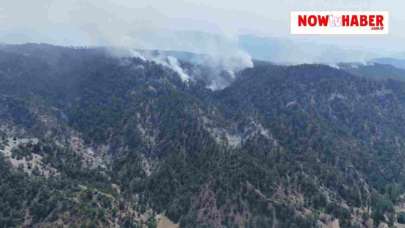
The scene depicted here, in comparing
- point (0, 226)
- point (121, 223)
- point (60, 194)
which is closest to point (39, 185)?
point (60, 194)

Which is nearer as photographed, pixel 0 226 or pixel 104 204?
pixel 0 226

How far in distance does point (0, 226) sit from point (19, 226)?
681cm

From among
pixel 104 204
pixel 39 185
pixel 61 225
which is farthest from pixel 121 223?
pixel 39 185

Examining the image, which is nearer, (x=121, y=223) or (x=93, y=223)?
(x=93, y=223)

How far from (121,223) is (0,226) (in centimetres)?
4607

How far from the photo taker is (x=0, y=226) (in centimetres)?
17762

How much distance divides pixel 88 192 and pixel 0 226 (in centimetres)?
3596

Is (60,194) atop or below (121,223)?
atop

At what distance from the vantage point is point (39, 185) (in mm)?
198000

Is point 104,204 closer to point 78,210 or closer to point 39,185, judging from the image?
point 78,210

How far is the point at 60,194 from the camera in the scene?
191375 mm

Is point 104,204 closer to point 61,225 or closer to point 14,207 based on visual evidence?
point 61,225

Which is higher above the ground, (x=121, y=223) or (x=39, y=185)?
(x=39, y=185)

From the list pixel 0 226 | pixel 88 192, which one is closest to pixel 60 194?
pixel 88 192
